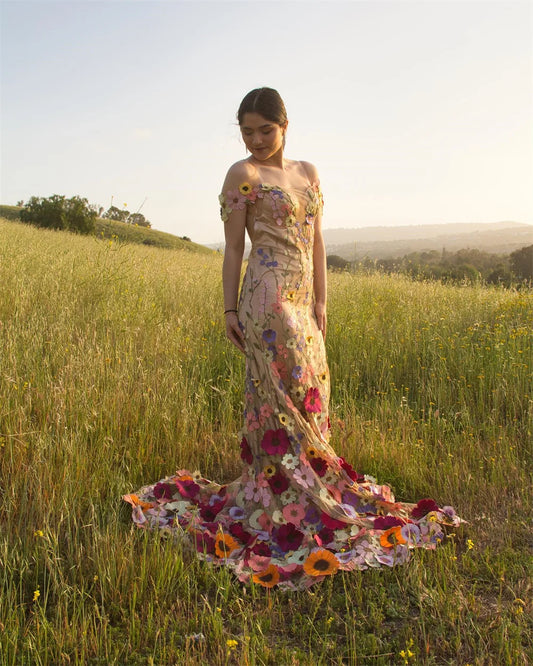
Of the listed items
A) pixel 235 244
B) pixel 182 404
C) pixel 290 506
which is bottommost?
pixel 290 506

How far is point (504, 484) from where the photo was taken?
3.41m

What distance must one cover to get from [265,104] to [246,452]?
77.7 inches

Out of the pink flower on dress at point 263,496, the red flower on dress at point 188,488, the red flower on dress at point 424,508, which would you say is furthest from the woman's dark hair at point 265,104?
the red flower on dress at point 424,508

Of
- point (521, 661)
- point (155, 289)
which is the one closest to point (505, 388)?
point (521, 661)

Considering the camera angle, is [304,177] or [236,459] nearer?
[304,177]

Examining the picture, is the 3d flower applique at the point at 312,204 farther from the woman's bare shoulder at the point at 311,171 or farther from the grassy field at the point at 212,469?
the grassy field at the point at 212,469

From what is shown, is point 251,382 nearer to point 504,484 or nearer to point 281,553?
point 281,553

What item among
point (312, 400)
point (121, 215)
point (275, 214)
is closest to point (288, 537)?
point (312, 400)

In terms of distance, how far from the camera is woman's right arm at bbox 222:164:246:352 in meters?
2.99

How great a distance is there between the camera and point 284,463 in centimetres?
292

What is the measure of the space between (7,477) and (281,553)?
160 cm

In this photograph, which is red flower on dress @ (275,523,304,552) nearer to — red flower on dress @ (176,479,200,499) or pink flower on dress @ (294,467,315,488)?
pink flower on dress @ (294,467,315,488)

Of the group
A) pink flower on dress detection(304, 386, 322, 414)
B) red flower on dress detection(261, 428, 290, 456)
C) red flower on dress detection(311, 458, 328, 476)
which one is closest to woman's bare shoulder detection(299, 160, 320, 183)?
pink flower on dress detection(304, 386, 322, 414)

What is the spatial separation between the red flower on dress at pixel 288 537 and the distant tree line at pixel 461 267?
21.5 ft
